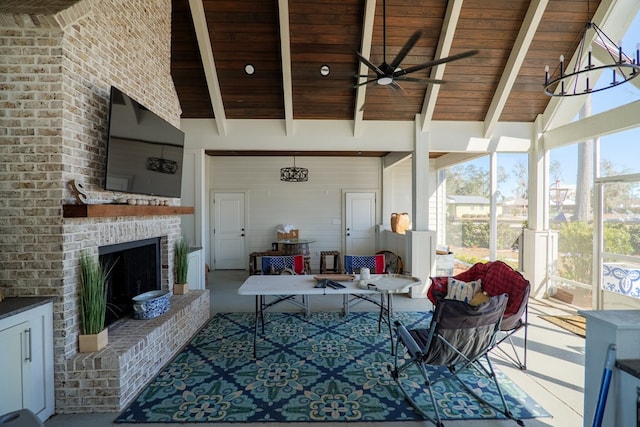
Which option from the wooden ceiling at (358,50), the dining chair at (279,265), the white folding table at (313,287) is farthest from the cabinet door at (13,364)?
the wooden ceiling at (358,50)

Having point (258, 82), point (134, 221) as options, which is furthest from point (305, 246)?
point (134, 221)

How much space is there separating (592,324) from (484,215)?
5235mm

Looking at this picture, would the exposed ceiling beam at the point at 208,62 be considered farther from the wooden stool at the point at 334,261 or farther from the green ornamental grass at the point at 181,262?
the wooden stool at the point at 334,261

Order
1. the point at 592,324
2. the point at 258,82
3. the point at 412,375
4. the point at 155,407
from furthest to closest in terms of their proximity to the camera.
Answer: the point at 258,82 < the point at 412,375 < the point at 155,407 < the point at 592,324

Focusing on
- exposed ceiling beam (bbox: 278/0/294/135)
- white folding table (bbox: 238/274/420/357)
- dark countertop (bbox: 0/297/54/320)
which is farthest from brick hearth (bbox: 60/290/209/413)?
exposed ceiling beam (bbox: 278/0/294/135)

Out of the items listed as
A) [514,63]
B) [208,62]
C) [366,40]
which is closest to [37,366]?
[208,62]

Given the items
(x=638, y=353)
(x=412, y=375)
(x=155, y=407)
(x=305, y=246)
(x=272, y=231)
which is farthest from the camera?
(x=272, y=231)

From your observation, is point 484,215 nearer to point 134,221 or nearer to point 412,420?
point 412,420

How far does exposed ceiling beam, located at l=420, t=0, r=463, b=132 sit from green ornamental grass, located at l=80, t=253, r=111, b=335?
4671 millimetres

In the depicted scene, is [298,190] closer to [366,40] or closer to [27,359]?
[366,40]

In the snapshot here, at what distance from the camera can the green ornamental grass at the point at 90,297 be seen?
2340mm

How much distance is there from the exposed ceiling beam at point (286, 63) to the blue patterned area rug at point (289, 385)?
3.25m

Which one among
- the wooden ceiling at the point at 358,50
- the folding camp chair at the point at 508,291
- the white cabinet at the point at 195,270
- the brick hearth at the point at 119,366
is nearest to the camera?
the brick hearth at the point at 119,366

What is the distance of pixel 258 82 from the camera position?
461cm
